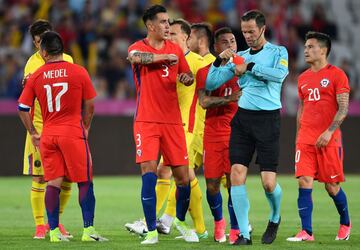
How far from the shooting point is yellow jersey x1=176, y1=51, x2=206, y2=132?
11.7 m

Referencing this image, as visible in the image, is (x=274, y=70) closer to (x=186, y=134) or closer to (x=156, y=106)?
(x=156, y=106)

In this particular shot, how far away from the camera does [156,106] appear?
35.3ft

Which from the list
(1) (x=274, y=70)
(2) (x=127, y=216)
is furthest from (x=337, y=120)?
(2) (x=127, y=216)

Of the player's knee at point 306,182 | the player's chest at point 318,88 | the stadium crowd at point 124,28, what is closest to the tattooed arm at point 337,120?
the player's chest at point 318,88

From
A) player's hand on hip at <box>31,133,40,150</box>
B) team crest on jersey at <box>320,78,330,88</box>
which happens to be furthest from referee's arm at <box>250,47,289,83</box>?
player's hand on hip at <box>31,133,40,150</box>

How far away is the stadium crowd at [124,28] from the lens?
75.3ft

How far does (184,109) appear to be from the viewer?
1214 centimetres

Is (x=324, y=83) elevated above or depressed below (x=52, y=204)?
above

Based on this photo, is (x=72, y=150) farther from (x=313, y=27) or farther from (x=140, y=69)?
(x=313, y=27)

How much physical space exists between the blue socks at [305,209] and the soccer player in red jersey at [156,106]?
4.66ft

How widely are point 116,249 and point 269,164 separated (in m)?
1.86

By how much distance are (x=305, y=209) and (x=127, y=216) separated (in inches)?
150

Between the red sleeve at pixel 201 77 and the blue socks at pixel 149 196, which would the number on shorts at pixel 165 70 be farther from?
the blue socks at pixel 149 196

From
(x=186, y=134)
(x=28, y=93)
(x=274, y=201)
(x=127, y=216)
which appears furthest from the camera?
(x=127, y=216)
